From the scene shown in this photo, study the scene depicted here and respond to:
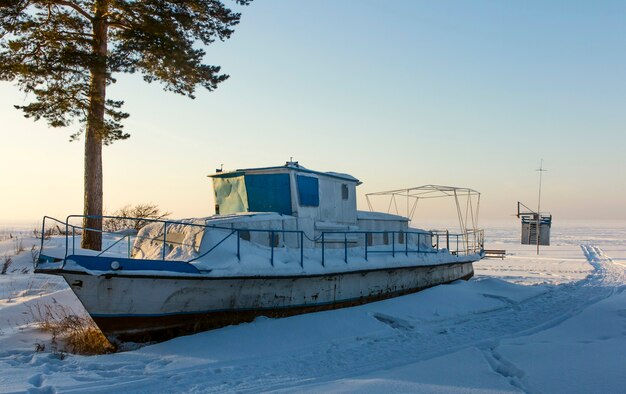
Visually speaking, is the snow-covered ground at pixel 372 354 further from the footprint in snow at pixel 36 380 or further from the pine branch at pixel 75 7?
the pine branch at pixel 75 7

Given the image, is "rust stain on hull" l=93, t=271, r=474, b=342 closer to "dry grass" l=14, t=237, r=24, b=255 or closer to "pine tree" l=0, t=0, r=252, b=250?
"pine tree" l=0, t=0, r=252, b=250

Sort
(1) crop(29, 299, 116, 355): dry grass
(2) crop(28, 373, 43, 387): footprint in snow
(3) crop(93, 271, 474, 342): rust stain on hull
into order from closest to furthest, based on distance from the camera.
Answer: (2) crop(28, 373, 43, 387): footprint in snow, (3) crop(93, 271, 474, 342): rust stain on hull, (1) crop(29, 299, 116, 355): dry grass

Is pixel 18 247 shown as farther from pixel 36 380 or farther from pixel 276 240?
pixel 36 380

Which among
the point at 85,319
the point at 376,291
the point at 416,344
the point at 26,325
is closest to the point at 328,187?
the point at 376,291

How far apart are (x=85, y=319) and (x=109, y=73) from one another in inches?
306

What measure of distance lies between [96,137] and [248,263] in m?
8.12

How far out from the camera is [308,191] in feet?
41.1

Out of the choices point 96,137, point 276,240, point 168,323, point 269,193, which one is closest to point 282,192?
point 269,193

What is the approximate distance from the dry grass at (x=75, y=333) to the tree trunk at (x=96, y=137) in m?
4.59

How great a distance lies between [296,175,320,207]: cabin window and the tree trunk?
21.4ft

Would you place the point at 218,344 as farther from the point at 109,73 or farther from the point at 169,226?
the point at 109,73

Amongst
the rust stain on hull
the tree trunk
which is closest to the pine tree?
the tree trunk

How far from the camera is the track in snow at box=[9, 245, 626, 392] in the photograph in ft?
21.2

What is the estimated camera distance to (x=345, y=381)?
6.32 meters
